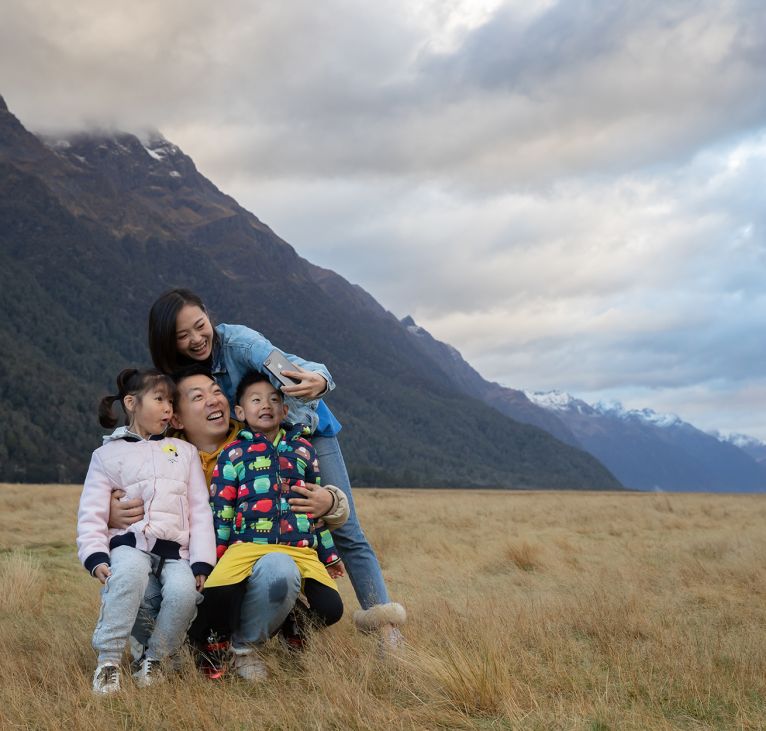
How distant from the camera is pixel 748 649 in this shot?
4.48m

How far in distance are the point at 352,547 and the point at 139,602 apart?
1.40 metres

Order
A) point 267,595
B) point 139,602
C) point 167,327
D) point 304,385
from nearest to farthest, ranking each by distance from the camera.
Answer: point 139,602 → point 267,595 → point 304,385 → point 167,327

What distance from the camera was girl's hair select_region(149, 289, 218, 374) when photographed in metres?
4.45

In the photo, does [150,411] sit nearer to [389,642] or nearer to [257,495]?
[257,495]

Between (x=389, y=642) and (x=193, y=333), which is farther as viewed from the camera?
(x=193, y=333)

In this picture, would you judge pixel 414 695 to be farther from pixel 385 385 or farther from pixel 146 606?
pixel 385 385

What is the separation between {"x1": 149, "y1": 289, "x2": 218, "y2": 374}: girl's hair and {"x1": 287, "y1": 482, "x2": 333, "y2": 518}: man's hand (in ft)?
3.67

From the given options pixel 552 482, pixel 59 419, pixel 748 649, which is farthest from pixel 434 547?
pixel 552 482

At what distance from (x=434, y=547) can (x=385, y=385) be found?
175756 mm

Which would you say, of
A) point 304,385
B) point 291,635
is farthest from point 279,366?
point 291,635

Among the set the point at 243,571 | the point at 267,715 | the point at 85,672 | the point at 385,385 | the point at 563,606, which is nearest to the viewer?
the point at 267,715

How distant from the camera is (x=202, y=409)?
452cm

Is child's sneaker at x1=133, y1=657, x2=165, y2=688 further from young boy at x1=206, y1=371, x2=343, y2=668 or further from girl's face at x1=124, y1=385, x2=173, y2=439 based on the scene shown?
girl's face at x1=124, y1=385, x2=173, y2=439

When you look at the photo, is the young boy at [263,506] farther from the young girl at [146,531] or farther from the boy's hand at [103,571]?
the boy's hand at [103,571]
